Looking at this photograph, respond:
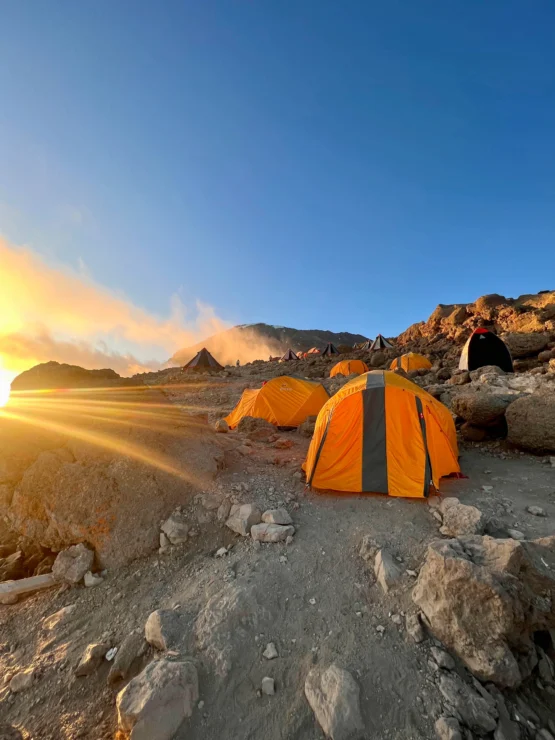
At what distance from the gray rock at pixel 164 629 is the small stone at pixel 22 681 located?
1245mm

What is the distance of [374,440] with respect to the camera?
6965 millimetres

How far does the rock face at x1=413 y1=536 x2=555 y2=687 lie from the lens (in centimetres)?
306

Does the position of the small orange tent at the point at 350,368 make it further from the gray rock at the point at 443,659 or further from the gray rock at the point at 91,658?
the gray rock at the point at 91,658

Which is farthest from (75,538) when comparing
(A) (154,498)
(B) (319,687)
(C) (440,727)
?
(C) (440,727)

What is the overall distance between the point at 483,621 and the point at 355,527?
2.27 metres

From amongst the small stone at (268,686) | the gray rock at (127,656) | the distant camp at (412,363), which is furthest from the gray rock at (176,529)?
the distant camp at (412,363)

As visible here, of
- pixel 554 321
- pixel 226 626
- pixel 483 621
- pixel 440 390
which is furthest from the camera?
pixel 554 321

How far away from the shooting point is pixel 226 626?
3.56 m

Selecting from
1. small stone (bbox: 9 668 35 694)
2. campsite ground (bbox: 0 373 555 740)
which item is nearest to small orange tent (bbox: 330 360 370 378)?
campsite ground (bbox: 0 373 555 740)

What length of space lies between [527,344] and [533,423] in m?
15.1

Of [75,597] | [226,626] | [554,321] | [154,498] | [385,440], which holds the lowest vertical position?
[75,597]

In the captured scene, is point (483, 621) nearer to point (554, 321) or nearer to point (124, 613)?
point (124, 613)

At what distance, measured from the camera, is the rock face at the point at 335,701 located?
107 inches

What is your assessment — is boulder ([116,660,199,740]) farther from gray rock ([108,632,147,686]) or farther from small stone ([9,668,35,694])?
small stone ([9,668,35,694])
